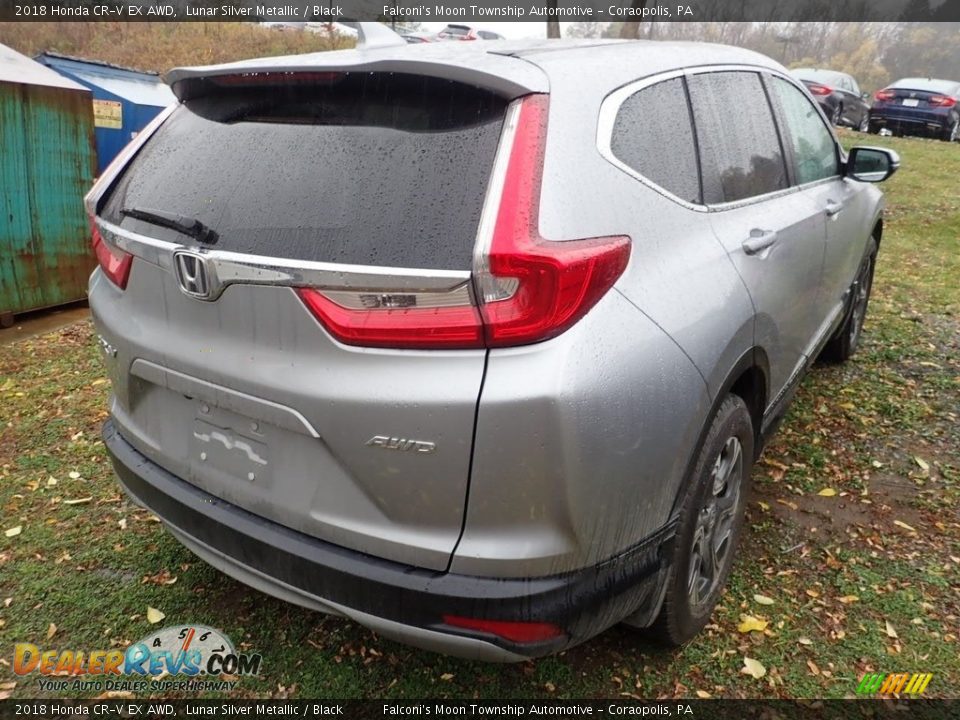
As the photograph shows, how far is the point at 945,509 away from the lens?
3.16 meters

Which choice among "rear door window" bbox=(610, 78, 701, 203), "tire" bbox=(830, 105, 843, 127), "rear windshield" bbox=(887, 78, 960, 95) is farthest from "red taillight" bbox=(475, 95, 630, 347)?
"rear windshield" bbox=(887, 78, 960, 95)

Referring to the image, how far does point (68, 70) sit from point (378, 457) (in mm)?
7061

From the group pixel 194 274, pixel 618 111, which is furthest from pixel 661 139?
pixel 194 274

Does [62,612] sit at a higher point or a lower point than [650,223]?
lower

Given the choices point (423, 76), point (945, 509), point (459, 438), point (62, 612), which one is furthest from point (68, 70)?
point (945, 509)

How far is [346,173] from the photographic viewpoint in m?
1.73

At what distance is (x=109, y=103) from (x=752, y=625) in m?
6.96

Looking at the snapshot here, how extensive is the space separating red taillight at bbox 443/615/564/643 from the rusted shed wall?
5.15 meters

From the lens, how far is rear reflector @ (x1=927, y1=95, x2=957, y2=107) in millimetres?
15945

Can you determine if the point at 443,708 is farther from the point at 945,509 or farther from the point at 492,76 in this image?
the point at 945,509

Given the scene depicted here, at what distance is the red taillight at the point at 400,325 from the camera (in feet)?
5.04

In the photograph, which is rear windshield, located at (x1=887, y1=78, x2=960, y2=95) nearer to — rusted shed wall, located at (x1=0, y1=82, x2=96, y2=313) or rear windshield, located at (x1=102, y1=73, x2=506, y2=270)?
rusted shed wall, located at (x1=0, y1=82, x2=96, y2=313)

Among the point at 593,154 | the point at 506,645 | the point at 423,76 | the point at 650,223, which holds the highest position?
the point at 423,76

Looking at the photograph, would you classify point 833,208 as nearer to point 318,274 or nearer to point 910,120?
point 318,274
